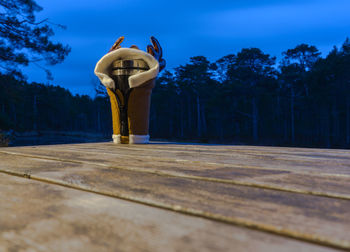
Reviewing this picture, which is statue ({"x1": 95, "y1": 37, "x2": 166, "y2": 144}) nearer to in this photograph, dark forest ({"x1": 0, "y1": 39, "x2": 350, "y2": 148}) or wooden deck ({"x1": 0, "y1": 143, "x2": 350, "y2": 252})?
wooden deck ({"x1": 0, "y1": 143, "x2": 350, "y2": 252})

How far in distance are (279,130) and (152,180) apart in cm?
3207

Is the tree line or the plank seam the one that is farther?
the tree line

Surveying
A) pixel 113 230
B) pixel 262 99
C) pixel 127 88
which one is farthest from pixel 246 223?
pixel 262 99

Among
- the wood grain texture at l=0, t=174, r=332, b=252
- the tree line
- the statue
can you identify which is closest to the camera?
the wood grain texture at l=0, t=174, r=332, b=252

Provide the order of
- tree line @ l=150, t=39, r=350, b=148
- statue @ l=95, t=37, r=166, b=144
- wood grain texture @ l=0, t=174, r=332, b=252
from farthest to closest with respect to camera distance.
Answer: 1. tree line @ l=150, t=39, r=350, b=148
2. statue @ l=95, t=37, r=166, b=144
3. wood grain texture @ l=0, t=174, r=332, b=252

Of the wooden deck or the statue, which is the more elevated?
the statue

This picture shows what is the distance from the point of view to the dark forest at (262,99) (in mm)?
22109

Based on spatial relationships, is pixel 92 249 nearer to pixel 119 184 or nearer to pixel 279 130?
pixel 119 184

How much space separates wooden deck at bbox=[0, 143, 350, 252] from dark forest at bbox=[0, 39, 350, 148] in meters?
19.3

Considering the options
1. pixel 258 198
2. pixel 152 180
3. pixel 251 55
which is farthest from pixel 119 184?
pixel 251 55

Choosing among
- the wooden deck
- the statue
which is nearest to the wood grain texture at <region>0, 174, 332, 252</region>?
the wooden deck

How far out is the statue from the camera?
338 centimetres

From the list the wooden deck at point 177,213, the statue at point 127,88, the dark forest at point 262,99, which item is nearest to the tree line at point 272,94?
the dark forest at point 262,99

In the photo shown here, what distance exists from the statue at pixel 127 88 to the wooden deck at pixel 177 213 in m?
2.43
